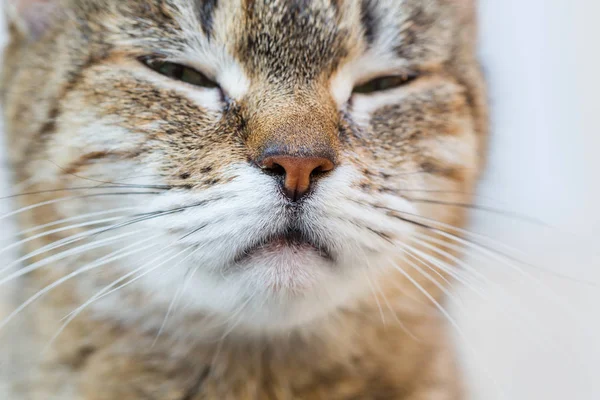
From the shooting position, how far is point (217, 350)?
67 centimetres

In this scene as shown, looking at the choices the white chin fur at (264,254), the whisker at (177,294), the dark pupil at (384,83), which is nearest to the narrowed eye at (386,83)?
the dark pupil at (384,83)

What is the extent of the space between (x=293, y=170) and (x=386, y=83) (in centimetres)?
23

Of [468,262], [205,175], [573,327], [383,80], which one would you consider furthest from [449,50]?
[573,327]

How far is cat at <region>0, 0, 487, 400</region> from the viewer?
553 millimetres

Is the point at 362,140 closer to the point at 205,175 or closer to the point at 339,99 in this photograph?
the point at 339,99

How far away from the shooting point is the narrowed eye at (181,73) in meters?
0.64

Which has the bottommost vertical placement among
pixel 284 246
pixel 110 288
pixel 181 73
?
pixel 110 288

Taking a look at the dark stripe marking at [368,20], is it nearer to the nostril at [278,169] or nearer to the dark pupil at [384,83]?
the dark pupil at [384,83]

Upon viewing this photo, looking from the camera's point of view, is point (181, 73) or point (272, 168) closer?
point (272, 168)

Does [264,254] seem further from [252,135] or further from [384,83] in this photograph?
[384,83]

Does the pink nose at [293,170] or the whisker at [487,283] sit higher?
the pink nose at [293,170]

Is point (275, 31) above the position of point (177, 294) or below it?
above

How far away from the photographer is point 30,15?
2.41 feet

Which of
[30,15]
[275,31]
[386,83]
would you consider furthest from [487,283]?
[30,15]
